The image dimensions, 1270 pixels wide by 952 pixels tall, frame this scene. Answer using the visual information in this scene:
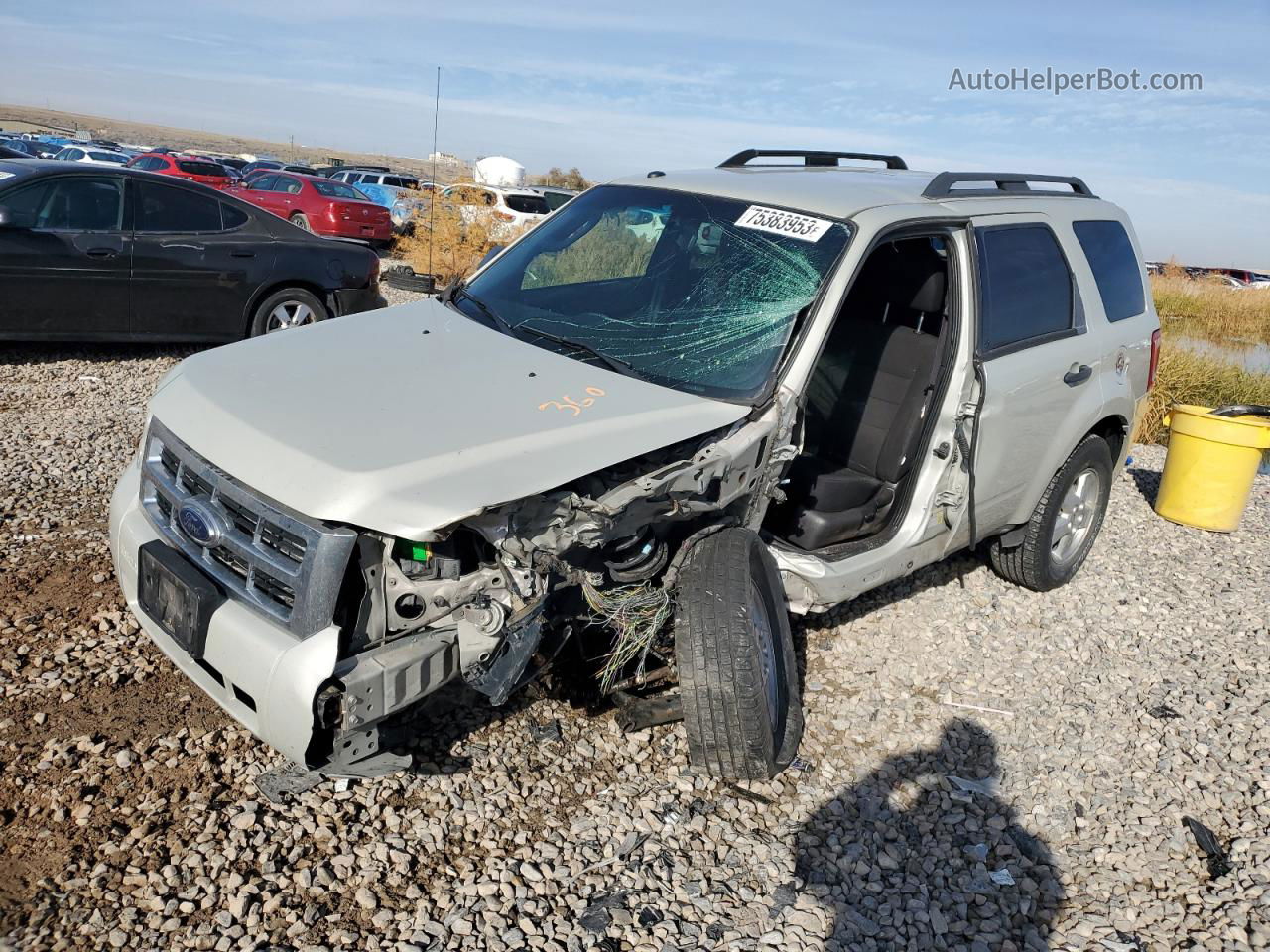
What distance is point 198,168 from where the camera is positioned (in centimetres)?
2431

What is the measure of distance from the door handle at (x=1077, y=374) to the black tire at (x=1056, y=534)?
0.46 metres

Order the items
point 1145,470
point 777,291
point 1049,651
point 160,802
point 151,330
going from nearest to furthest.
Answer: point 160,802 < point 777,291 < point 1049,651 < point 151,330 < point 1145,470

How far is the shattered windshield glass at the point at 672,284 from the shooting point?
3.69m

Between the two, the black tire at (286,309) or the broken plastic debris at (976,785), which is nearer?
the broken plastic debris at (976,785)

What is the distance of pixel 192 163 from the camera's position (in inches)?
950

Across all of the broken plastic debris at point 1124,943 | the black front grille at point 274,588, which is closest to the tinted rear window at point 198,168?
the black front grille at point 274,588

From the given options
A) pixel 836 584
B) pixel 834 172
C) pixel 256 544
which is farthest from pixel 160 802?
pixel 834 172

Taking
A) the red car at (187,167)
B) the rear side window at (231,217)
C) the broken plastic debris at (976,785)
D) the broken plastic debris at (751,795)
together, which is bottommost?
the broken plastic debris at (976,785)

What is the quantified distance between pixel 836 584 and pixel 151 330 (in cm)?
644

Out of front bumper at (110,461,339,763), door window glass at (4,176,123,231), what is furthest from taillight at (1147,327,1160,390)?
door window glass at (4,176,123,231)

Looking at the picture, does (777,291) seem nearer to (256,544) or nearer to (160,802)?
(256,544)

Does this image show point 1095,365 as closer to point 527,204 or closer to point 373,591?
point 373,591

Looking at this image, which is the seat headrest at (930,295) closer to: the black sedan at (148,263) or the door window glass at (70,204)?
the black sedan at (148,263)

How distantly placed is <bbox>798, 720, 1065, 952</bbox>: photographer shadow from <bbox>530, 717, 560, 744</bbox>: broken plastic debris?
97 cm
